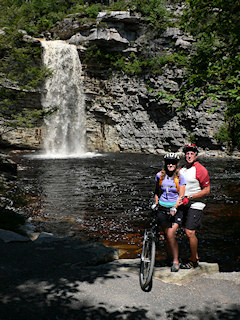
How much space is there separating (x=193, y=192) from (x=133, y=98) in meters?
33.3

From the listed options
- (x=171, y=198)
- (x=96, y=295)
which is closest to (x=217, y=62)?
(x=171, y=198)

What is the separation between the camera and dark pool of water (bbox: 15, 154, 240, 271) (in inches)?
314

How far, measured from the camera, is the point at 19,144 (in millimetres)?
35406

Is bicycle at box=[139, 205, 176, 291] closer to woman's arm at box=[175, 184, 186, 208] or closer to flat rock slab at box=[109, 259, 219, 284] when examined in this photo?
woman's arm at box=[175, 184, 186, 208]

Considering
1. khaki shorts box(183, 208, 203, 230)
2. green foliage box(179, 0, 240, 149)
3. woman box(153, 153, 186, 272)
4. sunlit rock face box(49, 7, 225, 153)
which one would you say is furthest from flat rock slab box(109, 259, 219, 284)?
sunlit rock face box(49, 7, 225, 153)

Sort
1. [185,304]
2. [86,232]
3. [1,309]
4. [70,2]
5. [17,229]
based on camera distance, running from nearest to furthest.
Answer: [1,309] → [185,304] → [17,229] → [86,232] → [70,2]

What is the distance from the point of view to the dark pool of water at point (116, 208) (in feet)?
26.2

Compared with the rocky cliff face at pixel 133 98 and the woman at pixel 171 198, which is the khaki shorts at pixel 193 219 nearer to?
the woman at pixel 171 198

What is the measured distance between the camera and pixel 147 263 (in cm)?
478

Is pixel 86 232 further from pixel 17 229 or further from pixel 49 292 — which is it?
pixel 49 292

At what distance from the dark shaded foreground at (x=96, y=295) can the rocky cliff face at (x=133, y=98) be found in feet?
99.9

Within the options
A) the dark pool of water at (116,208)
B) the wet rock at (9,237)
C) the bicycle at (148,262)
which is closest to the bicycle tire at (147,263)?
the bicycle at (148,262)

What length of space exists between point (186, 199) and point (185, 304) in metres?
1.79

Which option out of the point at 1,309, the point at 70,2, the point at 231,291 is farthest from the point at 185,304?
the point at 70,2
